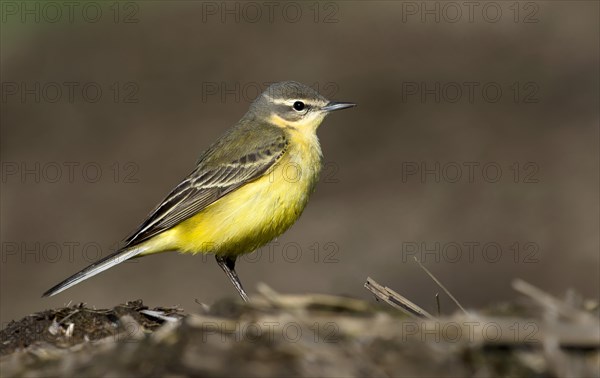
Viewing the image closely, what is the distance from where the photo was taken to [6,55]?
74.5 feet

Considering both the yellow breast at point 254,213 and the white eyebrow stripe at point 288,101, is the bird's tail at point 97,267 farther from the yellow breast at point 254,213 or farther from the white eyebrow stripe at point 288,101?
the white eyebrow stripe at point 288,101

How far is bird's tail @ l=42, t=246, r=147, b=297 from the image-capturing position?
32.4 ft

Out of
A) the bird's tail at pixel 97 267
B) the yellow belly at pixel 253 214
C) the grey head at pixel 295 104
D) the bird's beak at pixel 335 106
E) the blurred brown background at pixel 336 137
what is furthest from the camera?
the blurred brown background at pixel 336 137

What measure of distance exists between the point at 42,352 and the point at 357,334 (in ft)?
6.73

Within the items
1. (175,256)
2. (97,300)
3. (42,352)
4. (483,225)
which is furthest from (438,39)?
(42,352)

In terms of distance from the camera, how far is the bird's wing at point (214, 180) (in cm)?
1064

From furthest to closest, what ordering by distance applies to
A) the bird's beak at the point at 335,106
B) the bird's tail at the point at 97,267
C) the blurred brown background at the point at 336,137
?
the blurred brown background at the point at 336,137 < the bird's beak at the point at 335,106 < the bird's tail at the point at 97,267

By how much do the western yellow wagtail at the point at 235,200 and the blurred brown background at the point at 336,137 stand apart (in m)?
6.65

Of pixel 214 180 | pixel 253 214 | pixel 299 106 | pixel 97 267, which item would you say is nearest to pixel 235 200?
pixel 253 214

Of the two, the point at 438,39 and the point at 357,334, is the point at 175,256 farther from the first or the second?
the point at 357,334

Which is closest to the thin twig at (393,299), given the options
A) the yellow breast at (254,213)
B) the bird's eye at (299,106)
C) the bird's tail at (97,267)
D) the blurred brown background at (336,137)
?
the yellow breast at (254,213)

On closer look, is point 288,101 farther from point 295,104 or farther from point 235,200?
point 235,200

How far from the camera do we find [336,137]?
21.1 m

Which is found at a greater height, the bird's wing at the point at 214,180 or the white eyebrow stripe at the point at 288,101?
the white eyebrow stripe at the point at 288,101
